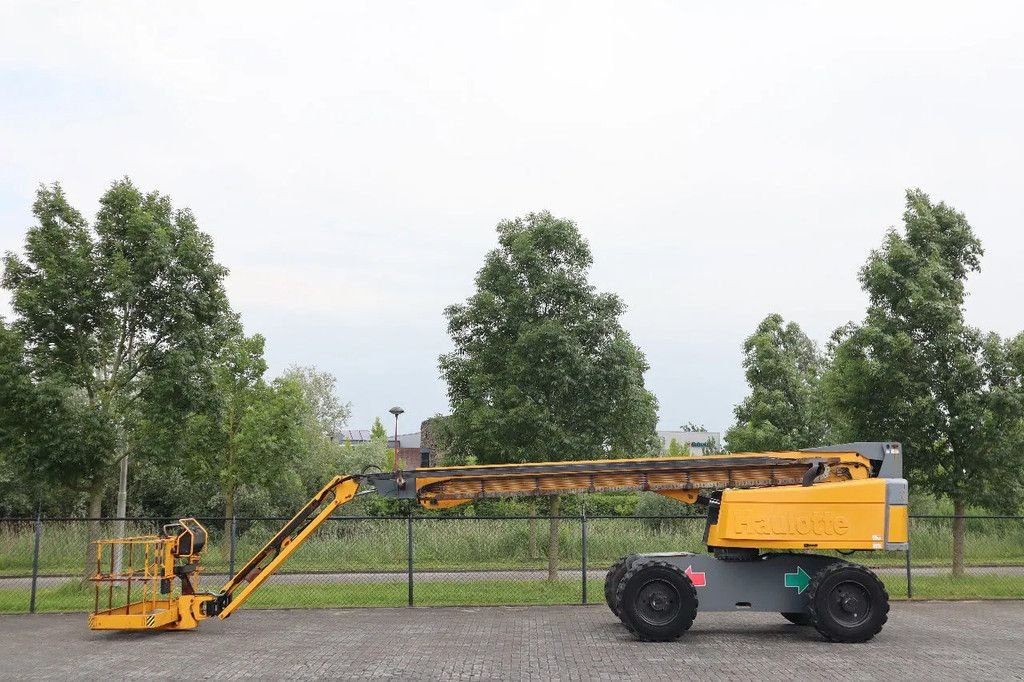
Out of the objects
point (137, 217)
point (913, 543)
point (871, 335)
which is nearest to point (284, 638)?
point (137, 217)

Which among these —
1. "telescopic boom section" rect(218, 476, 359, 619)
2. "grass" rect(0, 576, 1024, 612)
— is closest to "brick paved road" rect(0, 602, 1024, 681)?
"telescopic boom section" rect(218, 476, 359, 619)

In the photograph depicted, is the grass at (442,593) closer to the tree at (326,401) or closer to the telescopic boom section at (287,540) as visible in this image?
the telescopic boom section at (287,540)

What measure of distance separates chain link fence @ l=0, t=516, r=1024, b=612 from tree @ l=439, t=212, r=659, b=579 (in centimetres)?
185

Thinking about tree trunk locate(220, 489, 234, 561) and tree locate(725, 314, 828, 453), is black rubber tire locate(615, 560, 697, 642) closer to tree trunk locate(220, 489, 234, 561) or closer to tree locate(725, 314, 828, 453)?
tree trunk locate(220, 489, 234, 561)

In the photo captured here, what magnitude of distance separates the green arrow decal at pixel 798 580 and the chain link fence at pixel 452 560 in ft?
13.3

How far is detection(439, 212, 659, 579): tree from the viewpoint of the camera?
2108 centimetres

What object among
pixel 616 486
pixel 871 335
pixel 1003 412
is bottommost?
pixel 616 486

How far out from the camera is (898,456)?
1520 cm

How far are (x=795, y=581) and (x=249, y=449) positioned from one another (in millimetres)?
20189

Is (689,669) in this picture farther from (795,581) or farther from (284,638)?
(284,638)

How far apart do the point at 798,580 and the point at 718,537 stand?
1.38 metres

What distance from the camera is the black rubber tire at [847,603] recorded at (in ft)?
46.9

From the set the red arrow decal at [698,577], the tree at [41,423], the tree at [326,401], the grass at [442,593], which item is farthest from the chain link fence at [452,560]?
the tree at [326,401]

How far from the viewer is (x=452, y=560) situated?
79.0ft
